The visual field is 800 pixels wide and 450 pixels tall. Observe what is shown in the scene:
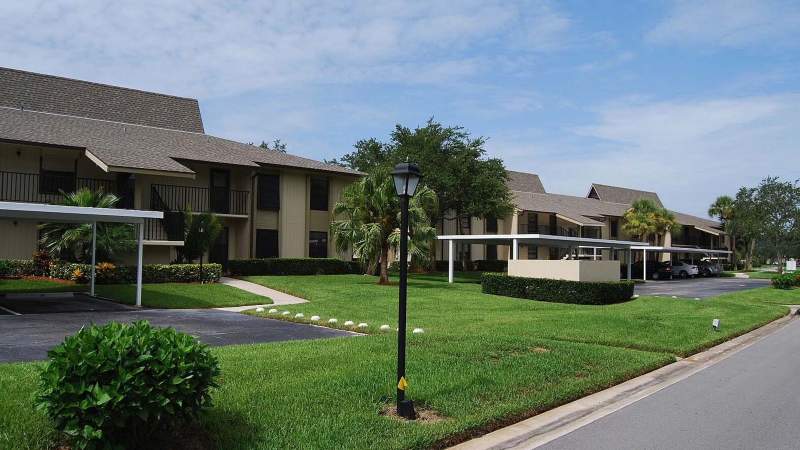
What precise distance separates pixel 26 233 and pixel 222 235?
8617 millimetres

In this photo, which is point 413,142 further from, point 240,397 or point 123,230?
point 240,397

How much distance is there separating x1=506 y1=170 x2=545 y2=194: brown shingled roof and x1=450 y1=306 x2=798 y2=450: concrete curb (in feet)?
149

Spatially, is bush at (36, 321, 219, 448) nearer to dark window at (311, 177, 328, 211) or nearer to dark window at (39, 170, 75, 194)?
dark window at (39, 170, 75, 194)

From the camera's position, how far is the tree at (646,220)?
59.7 metres

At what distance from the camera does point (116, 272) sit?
23.7m

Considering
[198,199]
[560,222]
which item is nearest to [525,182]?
[560,222]

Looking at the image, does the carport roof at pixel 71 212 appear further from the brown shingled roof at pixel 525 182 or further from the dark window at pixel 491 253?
the brown shingled roof at pixel 525 182

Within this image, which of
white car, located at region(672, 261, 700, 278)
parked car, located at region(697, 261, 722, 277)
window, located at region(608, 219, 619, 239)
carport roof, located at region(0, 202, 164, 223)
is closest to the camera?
carport roof, located at region(0, 202, 164, 223)

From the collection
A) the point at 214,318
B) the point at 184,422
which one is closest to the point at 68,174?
the point at 214,318

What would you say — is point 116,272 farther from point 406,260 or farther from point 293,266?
point 406,260

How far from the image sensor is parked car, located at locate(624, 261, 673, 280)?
52875mm

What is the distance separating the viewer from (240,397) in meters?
7.34

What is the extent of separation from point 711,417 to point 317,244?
2783cm

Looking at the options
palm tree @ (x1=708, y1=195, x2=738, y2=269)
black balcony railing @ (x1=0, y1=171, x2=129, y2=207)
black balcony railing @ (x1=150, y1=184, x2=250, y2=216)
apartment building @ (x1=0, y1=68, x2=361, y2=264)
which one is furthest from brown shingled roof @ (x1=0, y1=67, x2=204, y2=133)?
palm tree @ (x1=708, y1=195, x2=738, y2=269)
